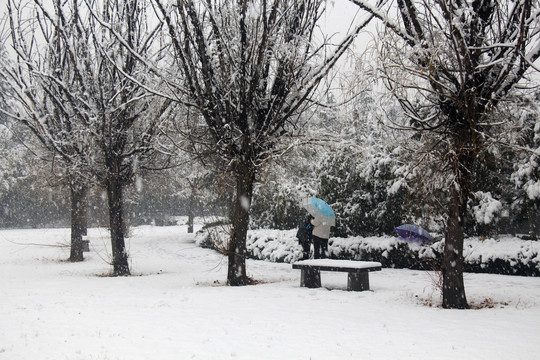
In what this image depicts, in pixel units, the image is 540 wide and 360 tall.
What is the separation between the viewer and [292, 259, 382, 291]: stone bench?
26.4 feet

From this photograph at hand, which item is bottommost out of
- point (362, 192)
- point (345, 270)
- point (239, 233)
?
point (345, 270)

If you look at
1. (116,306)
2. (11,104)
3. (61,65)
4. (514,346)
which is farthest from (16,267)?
(514,346)

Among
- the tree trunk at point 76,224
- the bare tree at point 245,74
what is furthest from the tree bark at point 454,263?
the tree trunk at point 76,224

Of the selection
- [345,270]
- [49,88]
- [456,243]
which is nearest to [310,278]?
[345,270]

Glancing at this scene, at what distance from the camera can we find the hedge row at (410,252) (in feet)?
32.9

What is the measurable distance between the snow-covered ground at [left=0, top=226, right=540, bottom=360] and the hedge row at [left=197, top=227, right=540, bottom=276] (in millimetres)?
600

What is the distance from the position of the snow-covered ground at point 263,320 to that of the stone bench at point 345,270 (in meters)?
0.31

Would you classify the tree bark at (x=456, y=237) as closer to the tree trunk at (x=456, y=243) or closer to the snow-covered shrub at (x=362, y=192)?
the tree trunk at (x=456, y=243)

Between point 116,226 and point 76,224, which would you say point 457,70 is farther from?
point 76,224

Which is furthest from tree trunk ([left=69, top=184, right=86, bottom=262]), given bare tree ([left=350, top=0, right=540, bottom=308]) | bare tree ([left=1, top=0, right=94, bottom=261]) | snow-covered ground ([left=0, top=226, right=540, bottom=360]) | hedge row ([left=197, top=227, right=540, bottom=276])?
bare tree ([left=350, top=0, right=540, bottom=308])

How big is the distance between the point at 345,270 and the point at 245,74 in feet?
13.5

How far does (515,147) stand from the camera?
Answer: 6.07 m

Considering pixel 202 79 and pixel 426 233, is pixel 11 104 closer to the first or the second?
pixel 202 79

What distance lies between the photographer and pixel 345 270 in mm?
8047
